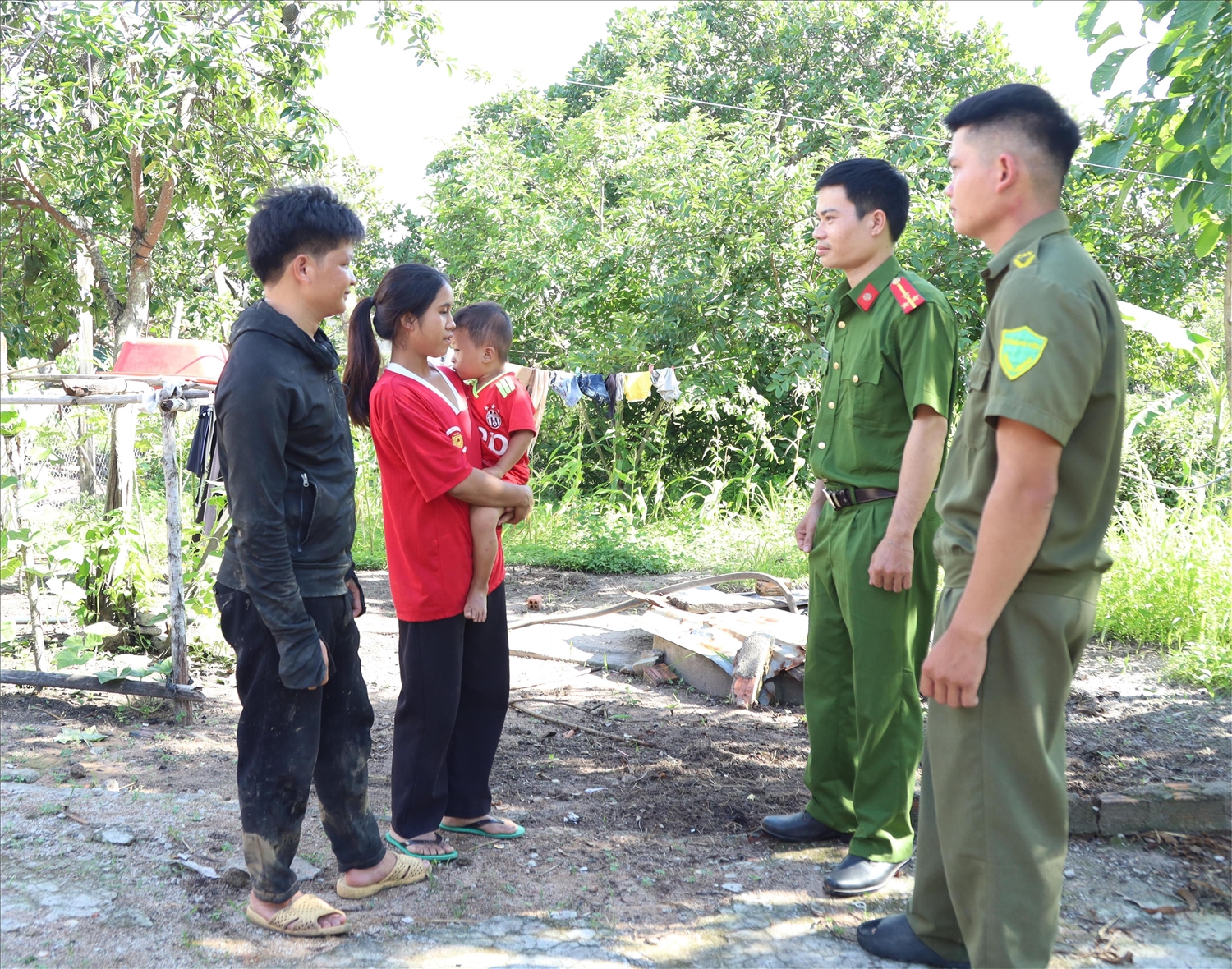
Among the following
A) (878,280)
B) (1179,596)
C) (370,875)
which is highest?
(878,280)

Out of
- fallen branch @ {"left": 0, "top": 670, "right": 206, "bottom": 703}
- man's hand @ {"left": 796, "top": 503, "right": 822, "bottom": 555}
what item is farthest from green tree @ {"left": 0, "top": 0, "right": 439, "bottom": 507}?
man's hand @ {"left": 796, "top": 503, "right": 822, "bottom": 555}

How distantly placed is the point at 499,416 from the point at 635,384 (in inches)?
244

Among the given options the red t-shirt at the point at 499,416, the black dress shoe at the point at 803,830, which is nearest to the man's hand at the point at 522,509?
the red t-shirt at the point at 499,416

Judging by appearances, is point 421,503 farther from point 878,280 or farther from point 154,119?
point 154,119

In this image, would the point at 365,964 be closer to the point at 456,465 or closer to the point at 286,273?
the point at 456,465

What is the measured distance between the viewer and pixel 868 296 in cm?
315

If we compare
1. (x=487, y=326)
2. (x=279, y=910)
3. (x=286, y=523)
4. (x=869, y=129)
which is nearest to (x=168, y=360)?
(x=487, y=326)

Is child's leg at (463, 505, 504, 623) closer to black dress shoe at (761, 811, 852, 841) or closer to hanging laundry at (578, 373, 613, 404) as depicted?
black dress shoe at (761, 811, 852, 841)

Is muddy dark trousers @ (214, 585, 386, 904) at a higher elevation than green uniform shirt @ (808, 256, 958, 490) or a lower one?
lower

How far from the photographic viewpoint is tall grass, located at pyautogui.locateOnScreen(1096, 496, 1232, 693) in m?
5.31

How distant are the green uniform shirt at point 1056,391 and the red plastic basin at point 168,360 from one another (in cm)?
539

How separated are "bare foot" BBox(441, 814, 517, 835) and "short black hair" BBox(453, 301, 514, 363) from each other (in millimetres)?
1554

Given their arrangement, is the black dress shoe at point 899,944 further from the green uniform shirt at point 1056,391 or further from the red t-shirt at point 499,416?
the red t-shirt at point 499,416

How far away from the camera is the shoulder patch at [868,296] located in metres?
3.13
